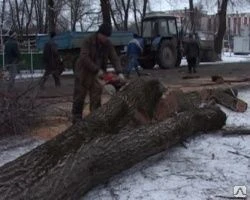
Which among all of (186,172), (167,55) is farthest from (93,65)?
(167,55)

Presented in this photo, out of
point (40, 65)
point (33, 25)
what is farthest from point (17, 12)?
point (40, 65)

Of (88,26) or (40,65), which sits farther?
(88,26)

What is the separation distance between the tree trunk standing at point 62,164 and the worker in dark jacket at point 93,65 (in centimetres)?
216

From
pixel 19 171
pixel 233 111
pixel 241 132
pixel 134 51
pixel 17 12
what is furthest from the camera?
pixel 17 12

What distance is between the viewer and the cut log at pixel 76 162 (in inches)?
201

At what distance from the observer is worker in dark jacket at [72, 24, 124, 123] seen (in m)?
8.78

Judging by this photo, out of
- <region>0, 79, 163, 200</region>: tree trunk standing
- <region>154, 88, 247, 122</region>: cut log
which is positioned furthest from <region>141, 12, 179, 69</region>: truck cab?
<region>0, 79, 163, 200</region>: tree trunk standing

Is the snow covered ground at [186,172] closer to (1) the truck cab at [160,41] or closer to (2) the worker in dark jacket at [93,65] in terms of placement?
(2) the worker in dark jacket at [93,65]

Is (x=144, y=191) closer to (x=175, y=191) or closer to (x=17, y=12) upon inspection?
(x=175, y=191)

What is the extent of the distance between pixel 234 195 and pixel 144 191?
89 centimetres

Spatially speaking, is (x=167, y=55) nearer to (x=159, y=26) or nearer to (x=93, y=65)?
(x=159, y=26)

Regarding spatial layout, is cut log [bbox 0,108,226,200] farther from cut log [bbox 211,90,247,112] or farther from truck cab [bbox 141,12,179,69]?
truck cab [bbox 141,12,179,69]

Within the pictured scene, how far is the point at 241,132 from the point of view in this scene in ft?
26.5

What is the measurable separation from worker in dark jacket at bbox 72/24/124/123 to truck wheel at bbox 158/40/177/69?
1732 centimetres
